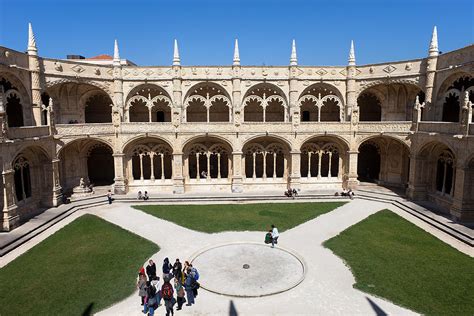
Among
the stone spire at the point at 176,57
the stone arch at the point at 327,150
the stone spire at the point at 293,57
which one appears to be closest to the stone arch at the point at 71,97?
the stone spire at the point at 176,57

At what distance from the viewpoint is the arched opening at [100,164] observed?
33.4 metres

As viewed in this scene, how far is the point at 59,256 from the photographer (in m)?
15.6

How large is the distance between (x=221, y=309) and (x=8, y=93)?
68.1ft

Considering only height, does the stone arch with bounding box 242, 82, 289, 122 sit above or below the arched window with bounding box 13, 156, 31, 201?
above

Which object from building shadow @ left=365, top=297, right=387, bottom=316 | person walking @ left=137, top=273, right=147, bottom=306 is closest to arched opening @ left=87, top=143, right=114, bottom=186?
person walking @ left=137, top=273, right=147, bottom=306

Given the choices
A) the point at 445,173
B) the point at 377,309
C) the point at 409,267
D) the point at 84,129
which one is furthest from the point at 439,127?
the point at 84,129

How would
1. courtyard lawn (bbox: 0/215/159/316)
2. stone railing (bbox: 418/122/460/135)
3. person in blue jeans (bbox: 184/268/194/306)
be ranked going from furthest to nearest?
stone railing (bbox: 418/122/460/135) < courtyard lawn (bbox: 0/215/159/316) < person in blue jeans (bbox: 184/268/194/306)

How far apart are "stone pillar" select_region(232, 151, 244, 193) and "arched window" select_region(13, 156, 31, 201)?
15593 mm

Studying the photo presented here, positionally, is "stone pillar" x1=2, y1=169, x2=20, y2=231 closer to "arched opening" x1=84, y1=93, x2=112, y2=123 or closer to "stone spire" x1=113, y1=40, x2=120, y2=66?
"stone spire" x1=113, y1=40, x2=120, y2=66

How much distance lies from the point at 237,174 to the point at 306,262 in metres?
14.8

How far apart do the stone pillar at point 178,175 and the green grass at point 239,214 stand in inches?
154

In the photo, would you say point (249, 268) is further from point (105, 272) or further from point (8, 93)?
point (8, 93)

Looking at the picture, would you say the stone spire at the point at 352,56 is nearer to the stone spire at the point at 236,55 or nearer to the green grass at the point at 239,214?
the stone spire at the point at 236,55

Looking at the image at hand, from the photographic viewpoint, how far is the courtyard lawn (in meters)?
11.6
